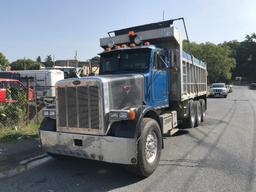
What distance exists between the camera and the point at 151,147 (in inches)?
279

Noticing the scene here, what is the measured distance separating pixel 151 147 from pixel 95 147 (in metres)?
1.29

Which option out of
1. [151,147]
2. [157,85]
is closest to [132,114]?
[151,147]

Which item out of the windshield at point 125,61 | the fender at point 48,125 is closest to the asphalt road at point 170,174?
the fender at point 48,125

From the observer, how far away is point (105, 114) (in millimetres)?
6504

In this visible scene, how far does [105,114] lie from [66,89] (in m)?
0.99

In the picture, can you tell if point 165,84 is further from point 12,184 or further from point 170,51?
point 12,184

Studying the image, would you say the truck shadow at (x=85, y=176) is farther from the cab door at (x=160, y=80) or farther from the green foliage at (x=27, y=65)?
the green foliage at (x=27, y=65)

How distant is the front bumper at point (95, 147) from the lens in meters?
6.22

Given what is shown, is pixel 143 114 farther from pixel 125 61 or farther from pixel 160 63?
pixel 160 63

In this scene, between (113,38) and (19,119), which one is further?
(19,119)

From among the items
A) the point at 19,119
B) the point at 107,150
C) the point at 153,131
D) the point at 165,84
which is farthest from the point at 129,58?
the point at 19,119

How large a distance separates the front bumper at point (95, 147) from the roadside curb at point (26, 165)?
34.2 inches

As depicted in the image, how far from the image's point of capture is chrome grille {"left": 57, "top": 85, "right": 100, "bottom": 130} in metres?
6.54

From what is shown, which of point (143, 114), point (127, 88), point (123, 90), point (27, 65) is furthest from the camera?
point (27, 65)
